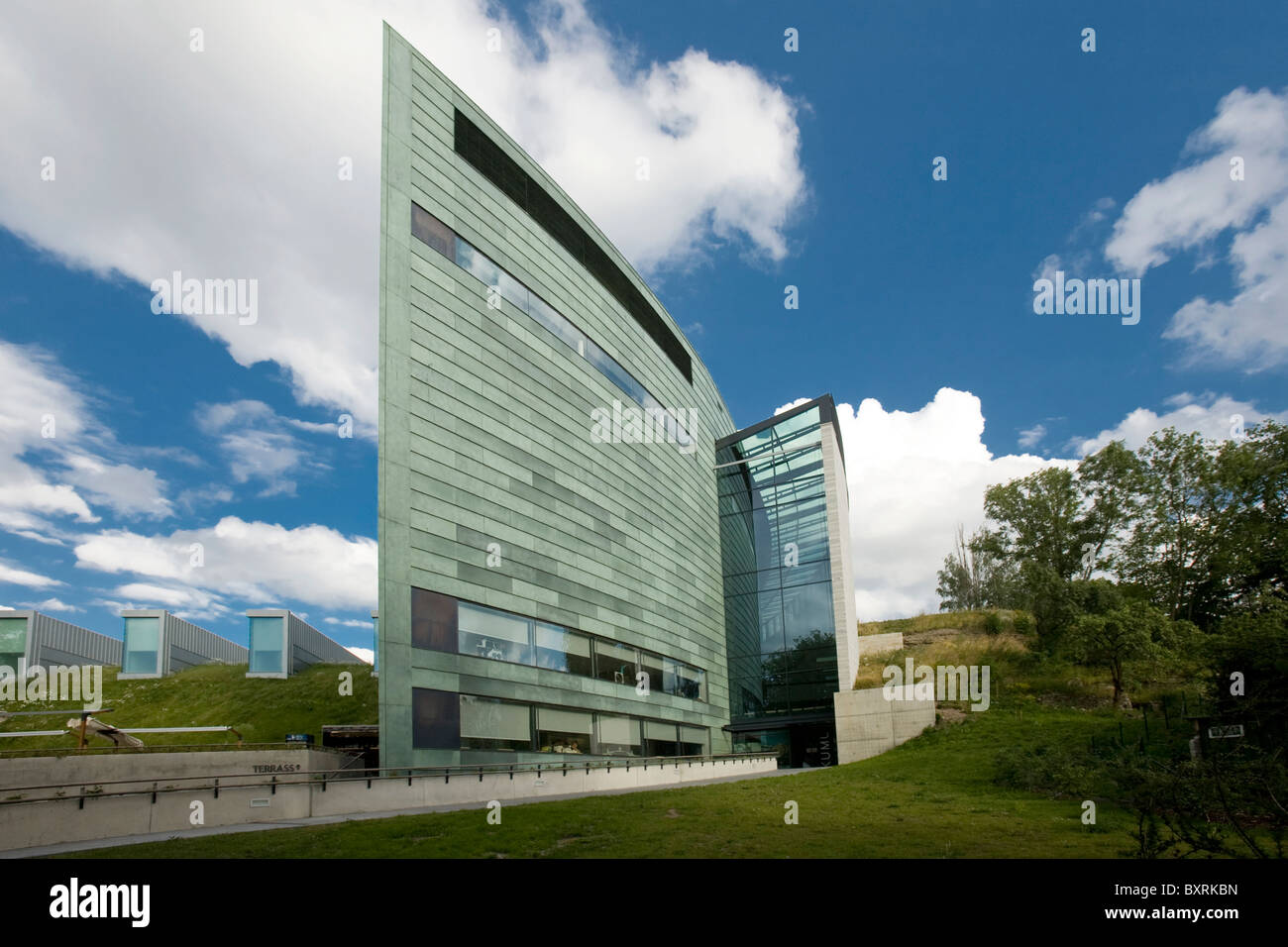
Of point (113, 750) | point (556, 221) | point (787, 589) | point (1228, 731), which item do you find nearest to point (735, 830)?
point (113, 750)

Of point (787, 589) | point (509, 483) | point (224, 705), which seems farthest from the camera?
point (787, 589)

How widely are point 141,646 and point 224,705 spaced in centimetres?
1083

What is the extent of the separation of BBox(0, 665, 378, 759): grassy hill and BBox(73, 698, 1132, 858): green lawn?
26.4 m

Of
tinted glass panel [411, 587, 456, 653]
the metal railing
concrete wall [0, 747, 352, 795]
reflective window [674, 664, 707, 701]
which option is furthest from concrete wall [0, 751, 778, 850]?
reflective window [674, 664, 707, 701]

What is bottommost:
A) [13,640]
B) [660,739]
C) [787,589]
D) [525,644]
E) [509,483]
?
[660,739]

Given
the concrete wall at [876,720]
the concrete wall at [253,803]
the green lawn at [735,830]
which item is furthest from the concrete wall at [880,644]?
the concrete wall at [253,803]

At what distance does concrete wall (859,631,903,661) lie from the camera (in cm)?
4975

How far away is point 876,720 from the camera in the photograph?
38.8 meters

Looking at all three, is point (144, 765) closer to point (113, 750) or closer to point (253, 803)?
point (113, 750)

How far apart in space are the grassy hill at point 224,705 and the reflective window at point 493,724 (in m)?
16.6

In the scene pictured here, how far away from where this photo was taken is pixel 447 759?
25.3 m

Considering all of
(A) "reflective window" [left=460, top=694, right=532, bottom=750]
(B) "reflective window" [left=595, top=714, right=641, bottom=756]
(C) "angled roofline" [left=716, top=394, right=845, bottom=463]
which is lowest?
(B) "reflective window" [left=595, top=714, right=641, bottom=756]

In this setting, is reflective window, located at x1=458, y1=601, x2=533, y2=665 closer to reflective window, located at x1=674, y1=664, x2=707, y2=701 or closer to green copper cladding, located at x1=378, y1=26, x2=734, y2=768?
green copper cladding, located at x1=378, y1=26, x2=734, y2=768
